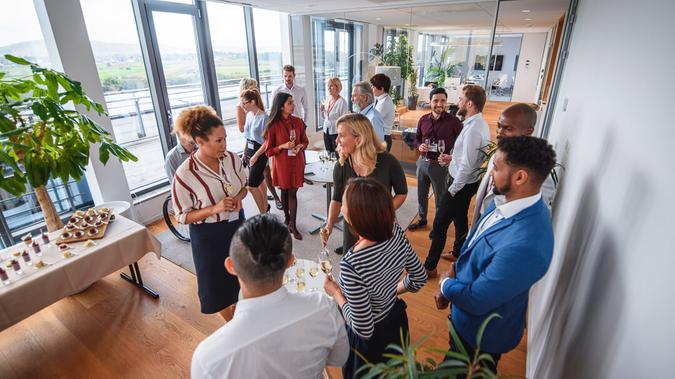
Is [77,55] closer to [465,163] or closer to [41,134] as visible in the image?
[41,134]

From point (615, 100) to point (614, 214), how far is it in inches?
23.3

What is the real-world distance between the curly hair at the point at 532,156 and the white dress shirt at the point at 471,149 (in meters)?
1.31

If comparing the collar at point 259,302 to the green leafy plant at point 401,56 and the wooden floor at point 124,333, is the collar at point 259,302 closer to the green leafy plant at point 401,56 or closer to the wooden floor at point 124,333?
the wooden floor at point 124,333

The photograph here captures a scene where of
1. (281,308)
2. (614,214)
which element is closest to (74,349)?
(281,308)

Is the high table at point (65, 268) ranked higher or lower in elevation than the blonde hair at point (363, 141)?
lower

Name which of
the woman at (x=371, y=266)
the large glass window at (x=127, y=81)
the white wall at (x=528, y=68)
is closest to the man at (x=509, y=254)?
the woman at (x=371, y=266)

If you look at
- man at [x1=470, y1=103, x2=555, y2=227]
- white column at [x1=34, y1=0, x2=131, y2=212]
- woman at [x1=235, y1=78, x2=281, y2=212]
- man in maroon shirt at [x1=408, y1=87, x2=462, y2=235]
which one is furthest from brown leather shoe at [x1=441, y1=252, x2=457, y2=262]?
white column at [x1=34, y1=0, x2=131, y2=212]

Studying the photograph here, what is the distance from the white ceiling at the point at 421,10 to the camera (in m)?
4.93

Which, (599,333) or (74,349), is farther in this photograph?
(74,349)

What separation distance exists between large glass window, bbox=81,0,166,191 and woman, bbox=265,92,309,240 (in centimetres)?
211

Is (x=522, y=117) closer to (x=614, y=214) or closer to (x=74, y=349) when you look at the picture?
(x=614, y=214)

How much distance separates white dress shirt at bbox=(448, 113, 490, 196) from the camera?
259 centimetres

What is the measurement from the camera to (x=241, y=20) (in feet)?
17.8

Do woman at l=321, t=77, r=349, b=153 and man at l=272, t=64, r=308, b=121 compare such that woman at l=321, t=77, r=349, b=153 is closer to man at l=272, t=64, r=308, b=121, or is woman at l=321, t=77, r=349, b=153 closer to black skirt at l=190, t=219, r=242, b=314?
man at l=272, t=64, r=308, b=121
